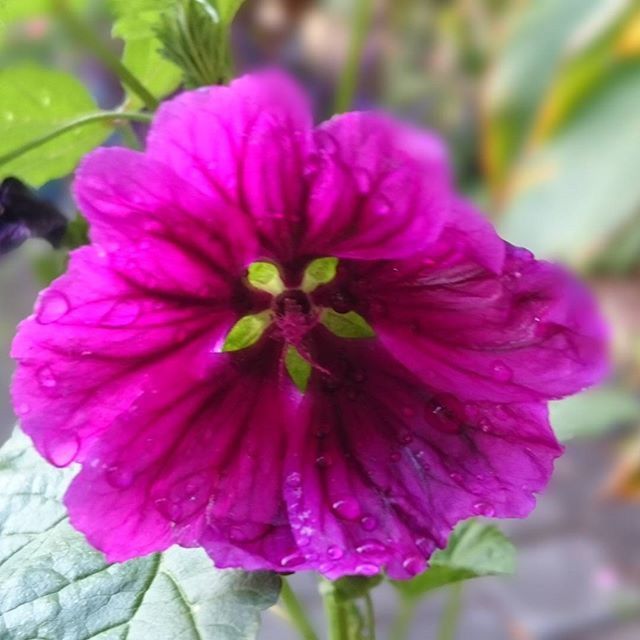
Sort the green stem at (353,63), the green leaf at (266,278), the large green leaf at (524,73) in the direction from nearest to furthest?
1. the green leaf at (266,278)
2. the green stem at (353,63)
3. the large green leaf at (524,73)

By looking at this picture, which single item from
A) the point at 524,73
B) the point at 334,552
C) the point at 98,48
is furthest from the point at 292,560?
the point at 524,73

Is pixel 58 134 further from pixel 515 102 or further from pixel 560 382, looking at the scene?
pixel 515 102

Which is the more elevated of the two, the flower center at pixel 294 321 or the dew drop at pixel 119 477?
the dew drop at pixel 119 477

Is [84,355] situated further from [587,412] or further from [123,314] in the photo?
[587,412]

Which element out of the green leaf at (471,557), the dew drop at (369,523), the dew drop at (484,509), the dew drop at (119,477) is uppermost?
the dew drop at (119,477)

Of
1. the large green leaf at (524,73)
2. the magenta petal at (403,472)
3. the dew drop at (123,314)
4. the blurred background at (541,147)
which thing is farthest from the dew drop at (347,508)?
the large green leaf at (524,73)

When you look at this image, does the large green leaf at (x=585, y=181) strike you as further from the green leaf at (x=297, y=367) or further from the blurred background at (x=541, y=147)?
the green leaf at (x=297, y=367)

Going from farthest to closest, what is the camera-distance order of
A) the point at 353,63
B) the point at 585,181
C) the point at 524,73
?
the point at 524,73
the point at 585,181
the point at 353,63

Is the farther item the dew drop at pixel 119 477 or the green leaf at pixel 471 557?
the green leaf at pixel 471 557

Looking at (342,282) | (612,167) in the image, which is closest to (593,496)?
(612,167)
